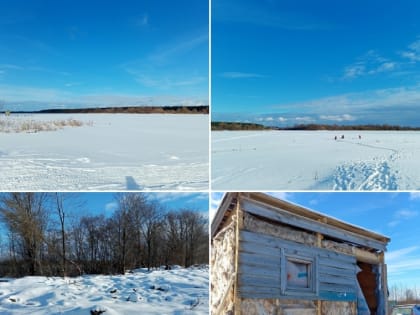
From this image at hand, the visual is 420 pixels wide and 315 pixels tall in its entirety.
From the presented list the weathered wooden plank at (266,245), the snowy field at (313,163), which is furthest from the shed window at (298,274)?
the snowy field at (313,163)

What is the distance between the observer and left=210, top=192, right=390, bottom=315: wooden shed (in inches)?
218

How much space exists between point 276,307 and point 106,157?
4.63 meters

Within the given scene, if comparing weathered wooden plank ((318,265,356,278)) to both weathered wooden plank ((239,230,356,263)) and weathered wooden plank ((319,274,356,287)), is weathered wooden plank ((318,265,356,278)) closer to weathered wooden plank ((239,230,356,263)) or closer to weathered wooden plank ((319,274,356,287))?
weathered wooden plank ((319,274,356,287))

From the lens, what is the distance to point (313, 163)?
29.5 ft

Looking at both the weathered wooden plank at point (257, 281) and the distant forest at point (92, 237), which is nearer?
the weathered wooden plank at point (257, 281)

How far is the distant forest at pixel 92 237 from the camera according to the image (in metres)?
6.98

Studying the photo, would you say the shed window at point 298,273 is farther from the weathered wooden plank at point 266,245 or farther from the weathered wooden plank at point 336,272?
the weathered wooden plank at point 336,272

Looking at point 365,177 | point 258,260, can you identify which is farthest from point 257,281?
point 365,177

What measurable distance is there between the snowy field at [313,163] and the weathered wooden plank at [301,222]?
29.3 inches

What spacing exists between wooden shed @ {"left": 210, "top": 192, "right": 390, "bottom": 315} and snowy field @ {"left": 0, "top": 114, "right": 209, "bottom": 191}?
47.9 inches

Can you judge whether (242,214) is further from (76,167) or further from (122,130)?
(122,130)

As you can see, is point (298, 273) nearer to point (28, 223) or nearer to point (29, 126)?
point (28, 223)

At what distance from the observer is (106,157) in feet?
26.8

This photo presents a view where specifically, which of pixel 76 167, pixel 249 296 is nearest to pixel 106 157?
pixel 76 167
